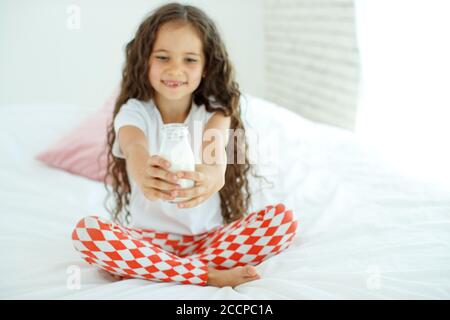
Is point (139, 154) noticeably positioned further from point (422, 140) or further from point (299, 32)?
point (299, 32)

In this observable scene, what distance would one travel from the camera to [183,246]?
48.5 inches

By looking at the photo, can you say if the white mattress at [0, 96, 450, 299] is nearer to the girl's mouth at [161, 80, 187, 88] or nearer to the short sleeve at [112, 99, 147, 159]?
the short sleeve at [112, 99, 147, 159]

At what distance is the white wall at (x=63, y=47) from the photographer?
95.3 inches

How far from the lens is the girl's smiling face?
1.16m

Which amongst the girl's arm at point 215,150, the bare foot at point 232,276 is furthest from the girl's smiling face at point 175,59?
the bare foot at point 232,276

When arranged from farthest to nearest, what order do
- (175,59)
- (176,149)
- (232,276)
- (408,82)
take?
(408,82)
(175,59)
(232,276)
(176,149)

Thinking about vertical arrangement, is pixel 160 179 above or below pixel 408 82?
below

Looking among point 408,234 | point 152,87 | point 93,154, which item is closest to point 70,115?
point 93,154

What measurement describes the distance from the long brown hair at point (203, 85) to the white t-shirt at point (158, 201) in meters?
0.04

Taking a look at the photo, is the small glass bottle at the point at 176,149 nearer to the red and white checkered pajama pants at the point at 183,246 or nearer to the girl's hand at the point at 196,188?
the girl's hand at the point at 196,188

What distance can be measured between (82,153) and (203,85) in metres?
0.67

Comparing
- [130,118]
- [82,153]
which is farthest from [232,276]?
[82,153]

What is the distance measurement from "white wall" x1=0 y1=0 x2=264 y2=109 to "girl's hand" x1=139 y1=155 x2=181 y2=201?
5.47 ft

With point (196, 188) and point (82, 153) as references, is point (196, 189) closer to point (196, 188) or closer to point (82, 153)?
point (196, 188)
